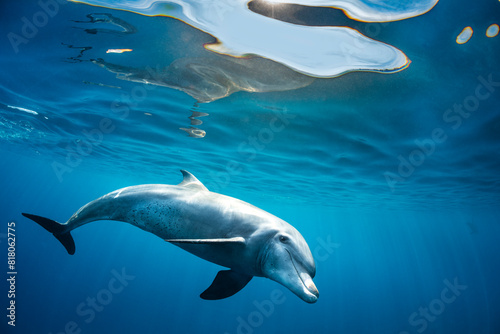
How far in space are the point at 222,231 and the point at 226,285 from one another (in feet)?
3.45

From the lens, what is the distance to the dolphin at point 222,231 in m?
2.69

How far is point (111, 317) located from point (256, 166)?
84.6 ft

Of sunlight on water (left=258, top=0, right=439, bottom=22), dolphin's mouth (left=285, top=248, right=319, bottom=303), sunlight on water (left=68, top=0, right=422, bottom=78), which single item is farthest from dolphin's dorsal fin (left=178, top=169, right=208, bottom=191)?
sunlight on water (left=258, top=0, right=439, bottom=22)

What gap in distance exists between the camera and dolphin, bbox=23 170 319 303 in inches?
106

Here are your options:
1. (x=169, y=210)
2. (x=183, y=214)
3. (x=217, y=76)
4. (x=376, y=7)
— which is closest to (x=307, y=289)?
(x=183, y=214)

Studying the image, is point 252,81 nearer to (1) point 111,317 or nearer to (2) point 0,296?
(1) point 111,317

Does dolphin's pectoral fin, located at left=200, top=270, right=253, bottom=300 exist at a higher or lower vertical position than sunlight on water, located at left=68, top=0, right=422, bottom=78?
lower

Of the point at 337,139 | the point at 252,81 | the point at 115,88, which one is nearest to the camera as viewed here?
the point at 252,81

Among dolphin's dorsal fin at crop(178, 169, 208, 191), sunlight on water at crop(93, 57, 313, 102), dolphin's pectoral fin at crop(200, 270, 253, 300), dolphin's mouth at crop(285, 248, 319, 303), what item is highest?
sunlight on water at crop(93, 57, 313, 102)

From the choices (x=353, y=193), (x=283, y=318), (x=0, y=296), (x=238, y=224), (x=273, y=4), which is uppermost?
(x=353, y=193)

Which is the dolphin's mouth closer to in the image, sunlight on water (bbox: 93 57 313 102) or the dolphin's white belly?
the dolphin's white belly

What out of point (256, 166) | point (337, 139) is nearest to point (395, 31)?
point (337, 139)

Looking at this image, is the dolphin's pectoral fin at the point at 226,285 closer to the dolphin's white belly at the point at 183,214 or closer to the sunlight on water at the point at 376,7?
the dolphin's white belly at the point at 183,214

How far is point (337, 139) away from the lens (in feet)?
35.3
